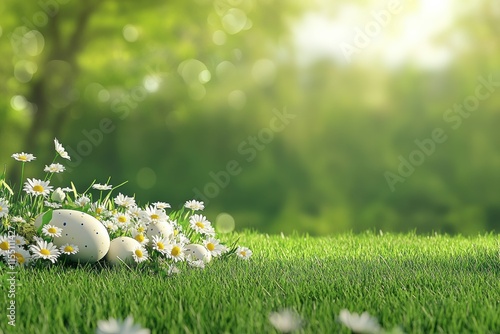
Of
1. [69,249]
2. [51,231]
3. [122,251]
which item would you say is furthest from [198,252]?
[51,231]

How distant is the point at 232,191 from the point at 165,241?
508 cm

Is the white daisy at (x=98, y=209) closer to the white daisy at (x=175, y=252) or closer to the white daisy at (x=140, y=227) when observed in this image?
the white daisy at (x=140, y=227)

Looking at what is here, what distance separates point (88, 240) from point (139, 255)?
303 mm

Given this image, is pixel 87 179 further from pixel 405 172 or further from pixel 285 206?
pixel 405 172

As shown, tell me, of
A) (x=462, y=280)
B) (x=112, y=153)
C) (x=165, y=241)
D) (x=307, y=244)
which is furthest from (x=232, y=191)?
(x=462, y=280)

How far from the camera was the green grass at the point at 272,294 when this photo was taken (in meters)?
2.25

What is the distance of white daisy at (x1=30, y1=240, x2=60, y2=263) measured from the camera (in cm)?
342

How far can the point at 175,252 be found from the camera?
3691 mm

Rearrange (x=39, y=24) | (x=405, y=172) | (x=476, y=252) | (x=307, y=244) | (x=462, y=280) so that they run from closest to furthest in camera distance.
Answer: (x=462, y=280)
(x=476, y=252)
(x=307, y=244)
(x=405, y=172)
(x=39, y=24)

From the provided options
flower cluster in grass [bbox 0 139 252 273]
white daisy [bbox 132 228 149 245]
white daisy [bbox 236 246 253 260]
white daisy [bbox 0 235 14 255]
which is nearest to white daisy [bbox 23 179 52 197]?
flower cluster in grass [bbox 0 139 252 273]

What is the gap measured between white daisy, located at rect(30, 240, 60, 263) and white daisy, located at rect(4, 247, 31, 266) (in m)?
0.08

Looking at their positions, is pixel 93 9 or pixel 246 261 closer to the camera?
pixel 246 261

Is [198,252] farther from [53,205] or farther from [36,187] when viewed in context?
[36,187]

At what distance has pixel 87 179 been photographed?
971 centimetres
